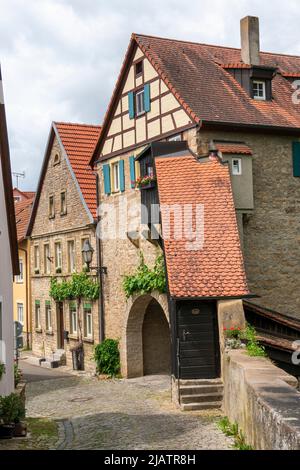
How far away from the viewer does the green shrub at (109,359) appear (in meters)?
22.6

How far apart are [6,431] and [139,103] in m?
12.8

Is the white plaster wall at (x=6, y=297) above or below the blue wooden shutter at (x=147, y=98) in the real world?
below

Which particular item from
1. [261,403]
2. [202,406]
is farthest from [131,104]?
[261,403]

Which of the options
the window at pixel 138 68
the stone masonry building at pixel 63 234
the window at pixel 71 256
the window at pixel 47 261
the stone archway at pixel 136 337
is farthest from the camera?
the window at pixel 47 261

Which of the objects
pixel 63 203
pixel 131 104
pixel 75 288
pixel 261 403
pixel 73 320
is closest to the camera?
pixel 261 403

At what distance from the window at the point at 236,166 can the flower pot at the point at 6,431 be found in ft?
31.5

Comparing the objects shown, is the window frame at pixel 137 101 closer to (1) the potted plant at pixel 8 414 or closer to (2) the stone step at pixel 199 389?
(2) the stone step at pixel 199 389

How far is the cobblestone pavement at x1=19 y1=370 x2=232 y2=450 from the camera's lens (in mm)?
11859

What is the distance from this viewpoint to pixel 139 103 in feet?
70.9

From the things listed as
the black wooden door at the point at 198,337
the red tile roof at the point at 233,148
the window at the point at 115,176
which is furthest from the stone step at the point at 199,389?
the window at the point at 115,176

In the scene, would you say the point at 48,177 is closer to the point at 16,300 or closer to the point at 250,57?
the point at 16,300

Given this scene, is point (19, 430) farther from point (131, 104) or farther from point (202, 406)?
point (131, 104)

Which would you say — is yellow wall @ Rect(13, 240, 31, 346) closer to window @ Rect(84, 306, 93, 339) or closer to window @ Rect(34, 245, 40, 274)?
window @ Rect(34, 245, 40, 274)

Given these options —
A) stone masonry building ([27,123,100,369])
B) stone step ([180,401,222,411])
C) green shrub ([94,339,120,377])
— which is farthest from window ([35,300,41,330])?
stone step ([180,401,222,411])
